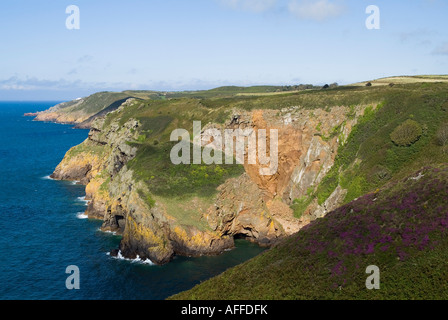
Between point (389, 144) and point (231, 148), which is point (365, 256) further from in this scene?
point (231, 148)

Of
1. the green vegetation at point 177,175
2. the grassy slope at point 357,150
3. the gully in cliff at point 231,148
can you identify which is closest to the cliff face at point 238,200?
the gully in cliff at point 231,148

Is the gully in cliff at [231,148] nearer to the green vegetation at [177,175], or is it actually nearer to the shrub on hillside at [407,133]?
the green vegetation at [177,175]

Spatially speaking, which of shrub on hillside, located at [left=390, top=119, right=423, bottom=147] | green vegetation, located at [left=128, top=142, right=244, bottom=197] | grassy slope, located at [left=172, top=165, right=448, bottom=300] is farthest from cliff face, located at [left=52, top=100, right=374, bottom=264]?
grassy slope, located at [left=172, top=165, right=448, bottom=300]

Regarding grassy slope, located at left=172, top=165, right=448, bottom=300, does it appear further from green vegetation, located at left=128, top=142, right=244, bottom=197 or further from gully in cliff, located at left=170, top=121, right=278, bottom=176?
gully in cliff, located at left=170, top=121, right=278, bottom=176

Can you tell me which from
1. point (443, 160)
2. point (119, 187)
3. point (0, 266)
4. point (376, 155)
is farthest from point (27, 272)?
point (443, 160)

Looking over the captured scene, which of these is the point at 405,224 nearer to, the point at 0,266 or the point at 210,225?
the point at 210,225

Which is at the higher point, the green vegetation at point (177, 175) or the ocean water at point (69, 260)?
the green vegetation at point (177, 175)

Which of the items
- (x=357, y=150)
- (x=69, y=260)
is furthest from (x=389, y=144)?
(x=69, y=260)
